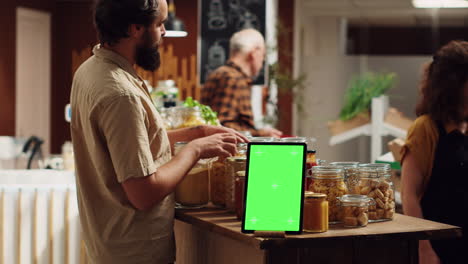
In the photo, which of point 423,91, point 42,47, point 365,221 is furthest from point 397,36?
point 365,221

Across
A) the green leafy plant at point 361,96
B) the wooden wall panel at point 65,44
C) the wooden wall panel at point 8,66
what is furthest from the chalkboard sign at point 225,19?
the wooden wall panel at point 65,44

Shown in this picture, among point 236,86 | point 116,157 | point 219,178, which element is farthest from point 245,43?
point 116,157

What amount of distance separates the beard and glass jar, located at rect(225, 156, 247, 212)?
1.24 feet

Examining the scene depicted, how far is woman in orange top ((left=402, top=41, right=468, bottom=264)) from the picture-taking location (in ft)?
8.63

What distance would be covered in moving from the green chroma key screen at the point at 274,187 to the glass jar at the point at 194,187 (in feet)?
1.42

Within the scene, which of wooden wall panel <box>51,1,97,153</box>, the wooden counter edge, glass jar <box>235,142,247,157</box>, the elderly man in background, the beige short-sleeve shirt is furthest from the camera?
wooden wall panel <box>51,1,97,153</box>

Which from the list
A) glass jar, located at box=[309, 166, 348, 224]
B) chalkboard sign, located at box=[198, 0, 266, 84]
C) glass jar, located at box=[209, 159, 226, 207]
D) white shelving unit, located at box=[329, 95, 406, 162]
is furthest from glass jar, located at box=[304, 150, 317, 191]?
chalkboard sign, located at box=[198, 0, 266, 84]

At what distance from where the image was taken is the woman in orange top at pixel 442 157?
2.63m

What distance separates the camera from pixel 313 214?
1846 mm

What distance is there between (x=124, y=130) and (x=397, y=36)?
7.30 meters

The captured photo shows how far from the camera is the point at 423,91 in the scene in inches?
111

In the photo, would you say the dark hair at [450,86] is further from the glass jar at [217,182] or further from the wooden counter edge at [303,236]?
the glass jar at [217,182]

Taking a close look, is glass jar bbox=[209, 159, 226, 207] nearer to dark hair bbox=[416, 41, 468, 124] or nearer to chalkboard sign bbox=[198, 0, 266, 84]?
dark hair bbox=[416, 41, 468, 124]

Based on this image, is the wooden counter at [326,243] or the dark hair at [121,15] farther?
the dark hair at [121,15]
